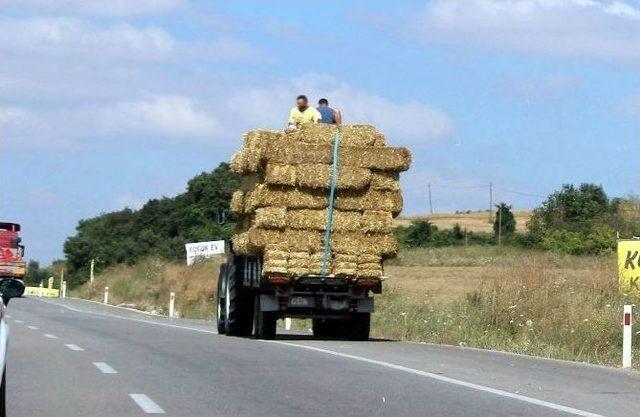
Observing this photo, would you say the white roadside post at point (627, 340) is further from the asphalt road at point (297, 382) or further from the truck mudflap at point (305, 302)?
the truck mudflap at point (305, 302)

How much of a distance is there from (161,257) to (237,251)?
65.1 metres

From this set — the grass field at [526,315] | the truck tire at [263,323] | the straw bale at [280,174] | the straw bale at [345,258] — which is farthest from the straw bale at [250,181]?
the grass field at [526,315]

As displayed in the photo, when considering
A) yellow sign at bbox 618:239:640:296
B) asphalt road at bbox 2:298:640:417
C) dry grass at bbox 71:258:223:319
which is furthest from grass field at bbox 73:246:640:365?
dry grass at bbox 71:258:223:319

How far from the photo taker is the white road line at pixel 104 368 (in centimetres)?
1644

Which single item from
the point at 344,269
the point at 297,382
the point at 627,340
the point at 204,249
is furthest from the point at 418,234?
the point at 297,382

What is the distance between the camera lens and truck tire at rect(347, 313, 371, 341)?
25.3 m

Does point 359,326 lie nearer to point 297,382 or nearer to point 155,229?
point 297,382

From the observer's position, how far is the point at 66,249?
4675 inches

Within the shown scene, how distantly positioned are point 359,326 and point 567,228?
168 ft

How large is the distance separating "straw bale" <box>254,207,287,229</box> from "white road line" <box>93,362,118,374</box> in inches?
236

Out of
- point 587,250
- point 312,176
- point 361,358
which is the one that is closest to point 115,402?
point 361,358

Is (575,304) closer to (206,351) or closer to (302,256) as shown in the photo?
(302,256)

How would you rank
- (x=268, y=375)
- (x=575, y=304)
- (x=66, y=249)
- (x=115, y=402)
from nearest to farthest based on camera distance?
(x=115, y=402), (x=268, y=375), (x=575, y=304), (x=66, y=249)

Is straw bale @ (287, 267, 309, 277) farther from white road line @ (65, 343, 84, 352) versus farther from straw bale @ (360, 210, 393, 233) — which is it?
white road line @ (65, 343, 84, 352)
